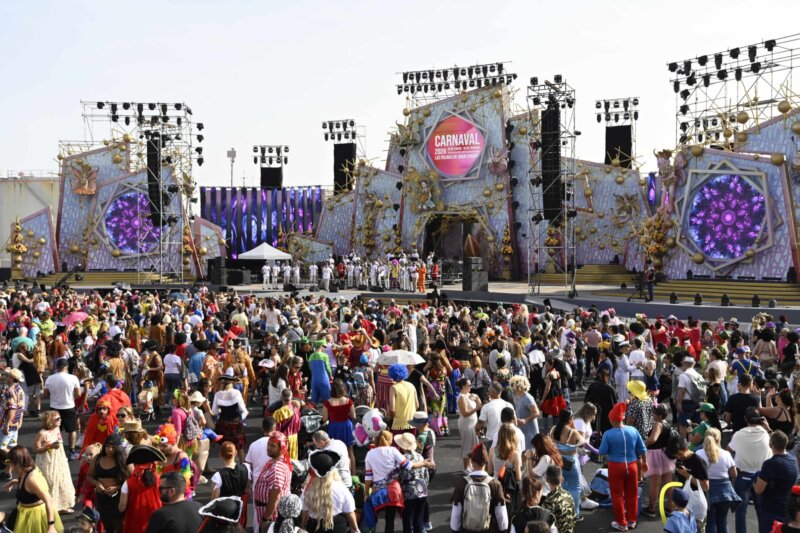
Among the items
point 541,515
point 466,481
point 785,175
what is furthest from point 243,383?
point 785,175

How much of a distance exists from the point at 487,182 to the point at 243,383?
3240cm

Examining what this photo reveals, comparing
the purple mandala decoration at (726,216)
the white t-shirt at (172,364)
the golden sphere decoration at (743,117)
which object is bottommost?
the white t-shirt at (172,364)

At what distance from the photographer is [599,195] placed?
4147cm

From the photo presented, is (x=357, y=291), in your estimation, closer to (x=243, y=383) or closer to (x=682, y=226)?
(x=682, y=226)

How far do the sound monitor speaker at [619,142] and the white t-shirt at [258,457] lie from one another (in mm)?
41797

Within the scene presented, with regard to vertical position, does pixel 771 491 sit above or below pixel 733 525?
above

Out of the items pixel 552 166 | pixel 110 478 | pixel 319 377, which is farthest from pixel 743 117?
pixel 110 478

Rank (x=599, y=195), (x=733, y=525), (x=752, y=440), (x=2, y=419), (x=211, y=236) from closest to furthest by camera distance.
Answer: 1. (x=752, y=440)
2. (x=733, y=525)
3. (x=2, y=419)
4. (x=599, y=195)
5. (x=211, y=236)

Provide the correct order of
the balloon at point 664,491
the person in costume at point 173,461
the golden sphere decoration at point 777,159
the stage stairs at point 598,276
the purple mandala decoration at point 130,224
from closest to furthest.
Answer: the person in costume at point 173,461, the balloon at point 664,491, the golden sphere decoration at point 777,159, the stage stairs at point 598,276, the purple mandala decoration at point 130,224

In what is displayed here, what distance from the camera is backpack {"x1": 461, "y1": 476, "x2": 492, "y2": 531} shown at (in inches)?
262

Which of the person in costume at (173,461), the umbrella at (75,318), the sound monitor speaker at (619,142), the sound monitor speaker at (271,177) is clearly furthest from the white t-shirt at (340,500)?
the sound monitor speaker at (271,177)

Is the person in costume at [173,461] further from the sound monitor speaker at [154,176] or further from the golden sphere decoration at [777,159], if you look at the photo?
the sound monitor speaker at [154,176]

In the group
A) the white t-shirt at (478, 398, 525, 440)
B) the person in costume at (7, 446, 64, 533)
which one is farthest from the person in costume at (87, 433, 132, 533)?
the white t-shirt at (478, 398, 525, 440)

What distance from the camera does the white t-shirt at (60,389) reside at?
1077 centimetres
